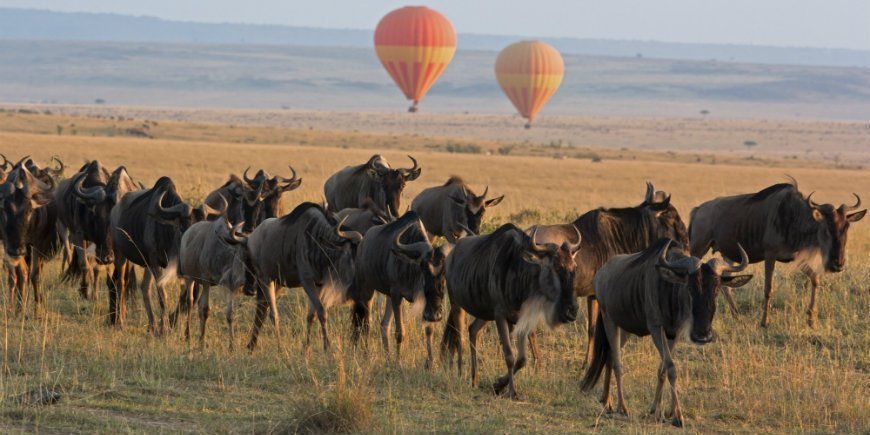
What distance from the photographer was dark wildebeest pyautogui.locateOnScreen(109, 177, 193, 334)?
40.5 ft

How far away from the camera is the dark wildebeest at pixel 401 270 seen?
1016 cm

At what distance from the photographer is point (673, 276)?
Result: 8.59 meters

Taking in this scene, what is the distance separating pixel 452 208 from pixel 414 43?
193ft

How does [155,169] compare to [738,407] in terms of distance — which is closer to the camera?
[738,407]

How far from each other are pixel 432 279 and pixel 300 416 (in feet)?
7.19

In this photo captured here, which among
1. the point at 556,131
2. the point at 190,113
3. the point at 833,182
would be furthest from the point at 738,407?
the point at 190,113

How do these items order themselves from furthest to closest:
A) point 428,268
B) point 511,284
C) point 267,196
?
point 267,196, point 428,268, point 511,284

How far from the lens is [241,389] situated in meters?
9.43

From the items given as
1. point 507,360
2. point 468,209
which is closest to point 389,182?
point 468,209

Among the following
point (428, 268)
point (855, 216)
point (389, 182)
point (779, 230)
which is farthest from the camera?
point (389, 182)

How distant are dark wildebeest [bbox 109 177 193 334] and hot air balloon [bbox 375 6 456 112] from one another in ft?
199

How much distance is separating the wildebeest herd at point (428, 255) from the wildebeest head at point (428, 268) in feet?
0.04

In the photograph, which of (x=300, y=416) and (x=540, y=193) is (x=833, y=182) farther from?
(x=300, y=416)

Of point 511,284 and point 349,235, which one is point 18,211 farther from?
point 511,284
